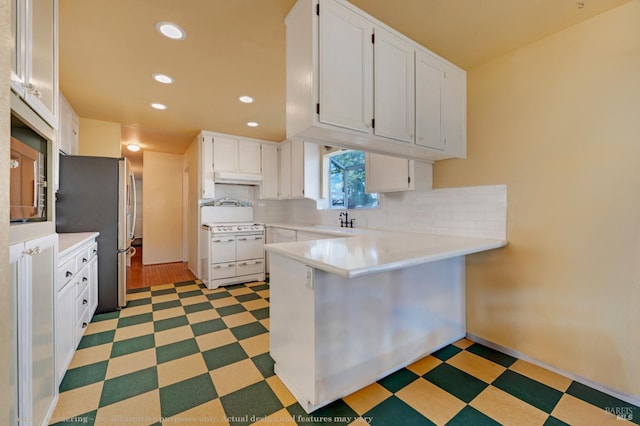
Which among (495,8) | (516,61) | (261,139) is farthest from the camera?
(261,139)

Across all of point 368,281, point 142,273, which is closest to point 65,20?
point 368,281

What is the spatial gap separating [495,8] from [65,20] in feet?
8.86

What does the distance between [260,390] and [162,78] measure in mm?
2729

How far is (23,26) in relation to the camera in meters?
1.04

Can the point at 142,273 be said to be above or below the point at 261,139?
below

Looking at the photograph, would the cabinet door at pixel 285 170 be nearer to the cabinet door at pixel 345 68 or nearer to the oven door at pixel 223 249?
the oven door at pixel 223 249

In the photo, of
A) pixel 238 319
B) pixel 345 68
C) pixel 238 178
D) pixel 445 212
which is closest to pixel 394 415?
pixel 445 212

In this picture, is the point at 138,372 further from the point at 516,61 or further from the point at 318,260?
the point at 516,61

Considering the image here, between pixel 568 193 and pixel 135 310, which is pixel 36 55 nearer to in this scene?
pixel 135 310

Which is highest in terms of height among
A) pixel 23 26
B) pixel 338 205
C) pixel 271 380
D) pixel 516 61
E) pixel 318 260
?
pixel 516 61

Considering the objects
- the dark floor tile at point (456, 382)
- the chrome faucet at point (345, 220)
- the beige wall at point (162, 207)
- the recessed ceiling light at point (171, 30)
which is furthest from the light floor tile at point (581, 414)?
the beige wall at point (162, 207)

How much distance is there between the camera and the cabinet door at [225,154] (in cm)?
414

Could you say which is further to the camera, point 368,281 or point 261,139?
point 261,139

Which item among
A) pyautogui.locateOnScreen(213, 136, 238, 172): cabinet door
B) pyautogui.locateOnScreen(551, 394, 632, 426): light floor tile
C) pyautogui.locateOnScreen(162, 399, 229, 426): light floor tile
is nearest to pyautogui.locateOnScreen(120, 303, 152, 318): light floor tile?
pyautogui.locateOnScreen(162, 399, 229, 426): light floor tile
